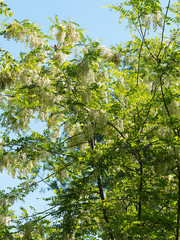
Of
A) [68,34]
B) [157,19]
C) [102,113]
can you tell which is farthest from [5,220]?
[157,19]

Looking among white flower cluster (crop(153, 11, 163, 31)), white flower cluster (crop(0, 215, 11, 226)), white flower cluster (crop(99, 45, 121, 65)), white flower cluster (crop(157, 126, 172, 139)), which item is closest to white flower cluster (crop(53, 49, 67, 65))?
white flower cluster (crop(99, 45, 121, 65))

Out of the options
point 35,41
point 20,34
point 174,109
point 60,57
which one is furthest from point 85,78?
point 174,109

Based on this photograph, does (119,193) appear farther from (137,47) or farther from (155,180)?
(137,47)

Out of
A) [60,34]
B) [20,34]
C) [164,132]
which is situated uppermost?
[60,34]

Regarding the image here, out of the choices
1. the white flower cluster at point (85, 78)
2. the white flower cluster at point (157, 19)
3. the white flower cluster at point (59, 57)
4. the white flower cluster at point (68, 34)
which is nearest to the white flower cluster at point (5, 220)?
the white flower cluster at point (85, 78)

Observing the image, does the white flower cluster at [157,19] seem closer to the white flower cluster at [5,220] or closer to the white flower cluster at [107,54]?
the white flower cluster at [107,54]

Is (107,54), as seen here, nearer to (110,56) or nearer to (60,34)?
(110,56)

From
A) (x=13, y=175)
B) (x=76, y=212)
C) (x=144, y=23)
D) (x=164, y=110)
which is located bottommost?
(x=76, y=212)

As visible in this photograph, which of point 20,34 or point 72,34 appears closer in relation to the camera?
point 20,34

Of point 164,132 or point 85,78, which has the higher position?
point 85,78

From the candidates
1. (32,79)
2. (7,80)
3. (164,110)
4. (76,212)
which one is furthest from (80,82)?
(76,212)

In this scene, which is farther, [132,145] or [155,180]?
[155,180]

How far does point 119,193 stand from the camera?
774 cm

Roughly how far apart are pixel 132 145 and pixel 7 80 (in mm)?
3201
